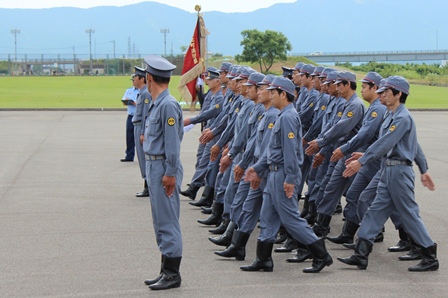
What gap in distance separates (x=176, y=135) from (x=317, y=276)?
1863 mm

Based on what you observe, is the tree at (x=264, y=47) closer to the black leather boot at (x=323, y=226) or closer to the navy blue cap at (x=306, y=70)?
the navy blue cap at (x=306, y=70)

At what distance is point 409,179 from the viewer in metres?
7.83

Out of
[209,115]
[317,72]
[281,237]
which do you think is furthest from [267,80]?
[209,115]

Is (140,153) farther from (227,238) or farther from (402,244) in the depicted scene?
(402,244)

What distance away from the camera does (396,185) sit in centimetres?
781

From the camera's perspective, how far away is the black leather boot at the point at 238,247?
8297 millimetres

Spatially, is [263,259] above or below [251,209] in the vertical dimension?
below

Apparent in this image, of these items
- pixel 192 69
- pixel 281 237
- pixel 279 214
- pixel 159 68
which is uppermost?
pixel 159 68

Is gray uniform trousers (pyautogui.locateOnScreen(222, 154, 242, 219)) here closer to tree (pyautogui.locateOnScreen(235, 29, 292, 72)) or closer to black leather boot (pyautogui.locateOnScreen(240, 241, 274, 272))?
black leather boot (pyautogui.locateOnScreen(240, 241, 274, 272))

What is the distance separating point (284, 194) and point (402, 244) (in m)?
1.94

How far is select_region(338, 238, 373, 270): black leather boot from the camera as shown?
25.9 ft

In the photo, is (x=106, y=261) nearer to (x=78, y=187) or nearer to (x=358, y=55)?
(x=78, y=187)

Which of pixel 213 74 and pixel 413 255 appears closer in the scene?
pixel 413 255

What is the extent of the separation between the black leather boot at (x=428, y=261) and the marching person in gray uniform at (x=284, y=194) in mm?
844
